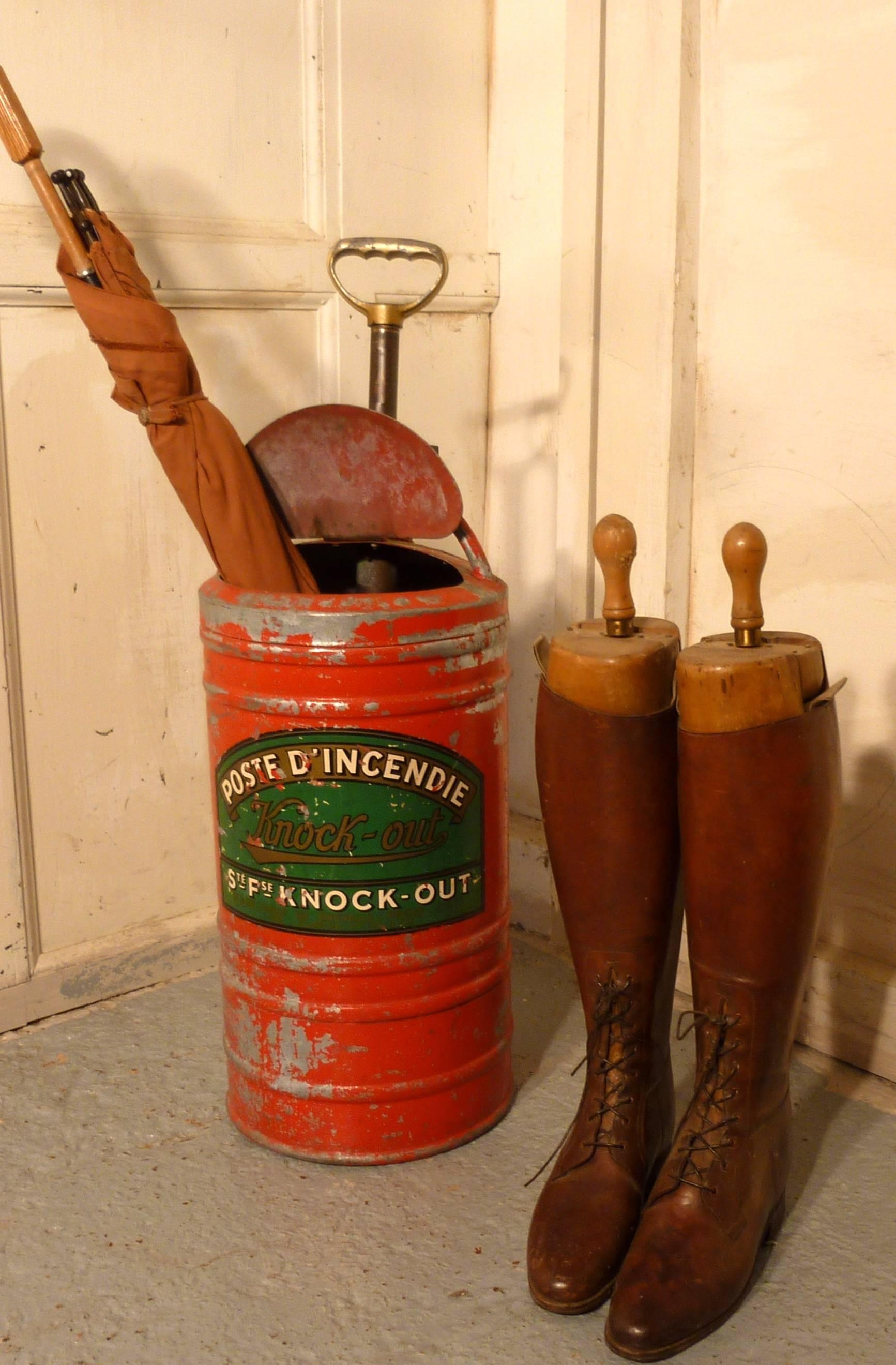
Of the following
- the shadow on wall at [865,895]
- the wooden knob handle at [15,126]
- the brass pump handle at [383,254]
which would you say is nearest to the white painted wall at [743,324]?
the shadow on wall at [865,895]

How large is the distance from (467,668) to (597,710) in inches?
6.8

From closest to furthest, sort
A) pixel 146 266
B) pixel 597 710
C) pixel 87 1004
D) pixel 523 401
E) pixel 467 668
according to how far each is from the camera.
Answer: pixel 597 710
pixel 467 668
pixel 146 266
pixel 87 1004
pixel 523 401

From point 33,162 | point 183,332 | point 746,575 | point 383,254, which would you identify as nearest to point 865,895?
point 746,575

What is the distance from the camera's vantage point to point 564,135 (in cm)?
185

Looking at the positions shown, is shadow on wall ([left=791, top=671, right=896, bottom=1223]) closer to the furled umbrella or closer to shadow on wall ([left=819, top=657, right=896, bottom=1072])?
shadow on wall ([left=819, top=657, right=896, bottom=1072])

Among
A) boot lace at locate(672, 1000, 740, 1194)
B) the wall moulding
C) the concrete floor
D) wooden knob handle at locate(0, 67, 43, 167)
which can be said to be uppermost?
wooden knob handle at locate(0, 67, 43, 167)

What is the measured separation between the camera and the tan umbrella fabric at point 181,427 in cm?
144

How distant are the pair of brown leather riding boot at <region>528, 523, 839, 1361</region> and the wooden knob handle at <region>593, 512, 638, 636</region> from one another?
12mm

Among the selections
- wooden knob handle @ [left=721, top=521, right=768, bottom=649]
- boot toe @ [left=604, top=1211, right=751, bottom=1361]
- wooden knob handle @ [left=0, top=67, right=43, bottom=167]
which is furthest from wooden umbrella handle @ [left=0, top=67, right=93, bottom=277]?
boot toe @ [left=604, top=1211, right=751, bottom=1361]

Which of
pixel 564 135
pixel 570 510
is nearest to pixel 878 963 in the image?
pixel 570 510

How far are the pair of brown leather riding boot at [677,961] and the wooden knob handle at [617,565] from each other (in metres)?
0.01

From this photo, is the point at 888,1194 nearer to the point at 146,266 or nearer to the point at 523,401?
the point at 523,401

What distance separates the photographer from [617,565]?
4.33 feet

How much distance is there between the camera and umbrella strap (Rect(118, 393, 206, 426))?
1451mm
